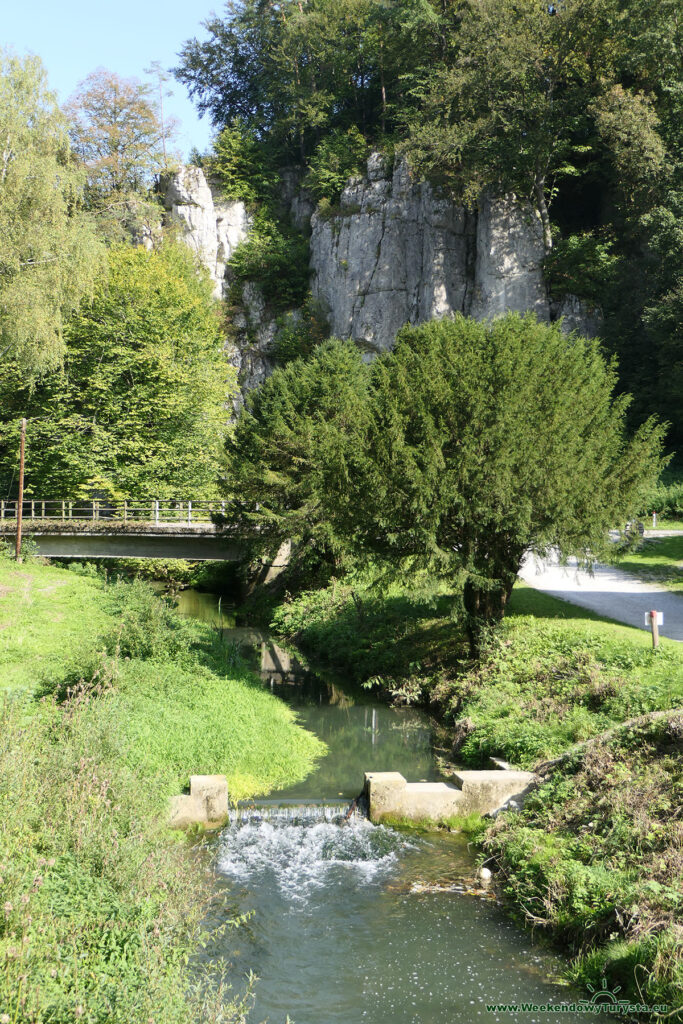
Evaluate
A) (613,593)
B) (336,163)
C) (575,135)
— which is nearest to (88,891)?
(613,593)

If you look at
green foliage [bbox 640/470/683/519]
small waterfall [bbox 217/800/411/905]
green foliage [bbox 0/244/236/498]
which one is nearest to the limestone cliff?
green foliage [bbox 640/470/683/519]

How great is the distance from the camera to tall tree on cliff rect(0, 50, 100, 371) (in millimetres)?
26406

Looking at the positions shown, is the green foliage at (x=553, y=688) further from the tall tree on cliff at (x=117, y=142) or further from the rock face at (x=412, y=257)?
the tall tree on cliff at (x=117, y=142)

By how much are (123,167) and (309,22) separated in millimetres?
16634

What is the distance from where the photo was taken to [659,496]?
115 feet

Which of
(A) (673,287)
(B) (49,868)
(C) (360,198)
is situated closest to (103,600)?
(B) (49,868)

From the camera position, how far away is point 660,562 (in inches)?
1073

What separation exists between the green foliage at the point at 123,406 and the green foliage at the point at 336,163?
719 inches

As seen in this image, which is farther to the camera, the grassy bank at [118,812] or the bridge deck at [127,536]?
the bridge deck at [127,536]

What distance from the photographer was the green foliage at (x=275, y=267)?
183 feet

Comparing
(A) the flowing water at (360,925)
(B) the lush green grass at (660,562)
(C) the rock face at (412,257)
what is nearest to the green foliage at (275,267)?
(C) the rock face at (412,257)

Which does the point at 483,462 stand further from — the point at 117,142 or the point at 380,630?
the point at 117,142

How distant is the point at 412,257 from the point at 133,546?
27.2 meters

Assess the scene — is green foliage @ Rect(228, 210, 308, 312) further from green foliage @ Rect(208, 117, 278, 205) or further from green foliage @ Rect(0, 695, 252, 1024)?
green foliage @ Rect(0, 695, 252, 1024)
